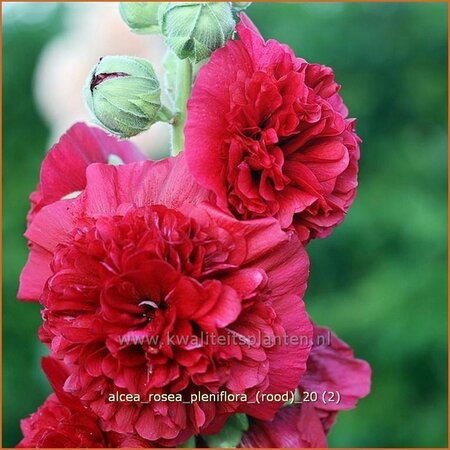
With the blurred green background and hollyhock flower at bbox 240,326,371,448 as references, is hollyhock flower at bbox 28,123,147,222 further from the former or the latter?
the blurred green background

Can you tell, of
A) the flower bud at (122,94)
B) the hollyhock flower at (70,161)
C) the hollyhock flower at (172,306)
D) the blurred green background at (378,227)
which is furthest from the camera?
the blurred green background at (378,227)

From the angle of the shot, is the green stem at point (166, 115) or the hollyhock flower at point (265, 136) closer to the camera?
the hollyhock flower at point (265, 136)

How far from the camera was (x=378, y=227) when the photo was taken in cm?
323

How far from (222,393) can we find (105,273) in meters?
0.21

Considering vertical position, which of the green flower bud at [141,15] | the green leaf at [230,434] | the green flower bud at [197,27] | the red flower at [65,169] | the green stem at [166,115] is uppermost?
the green flower bud at [141,15]

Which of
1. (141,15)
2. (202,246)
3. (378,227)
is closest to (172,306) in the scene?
(202,246)

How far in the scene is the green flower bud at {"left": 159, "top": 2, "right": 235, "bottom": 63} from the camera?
43.6 inches

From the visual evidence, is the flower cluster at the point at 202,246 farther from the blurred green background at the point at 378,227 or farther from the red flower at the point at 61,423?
the blurred green background at the point at 378,227

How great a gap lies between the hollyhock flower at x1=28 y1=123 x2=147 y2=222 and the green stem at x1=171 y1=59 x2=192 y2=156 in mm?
140

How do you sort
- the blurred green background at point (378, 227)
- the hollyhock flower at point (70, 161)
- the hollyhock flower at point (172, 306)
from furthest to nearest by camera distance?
the blurred green background at point (378, 227) < the hollyhock flower at point (70, 161) < the hollyhock flower at point (172, 306)

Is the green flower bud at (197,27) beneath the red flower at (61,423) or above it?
above

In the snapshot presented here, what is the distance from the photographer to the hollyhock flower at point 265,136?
3.53 ft

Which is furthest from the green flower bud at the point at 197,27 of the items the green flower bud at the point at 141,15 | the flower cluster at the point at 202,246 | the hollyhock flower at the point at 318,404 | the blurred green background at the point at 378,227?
the blurred green background at the point at 378,227

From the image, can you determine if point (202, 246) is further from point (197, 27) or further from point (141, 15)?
point (141, 15)
